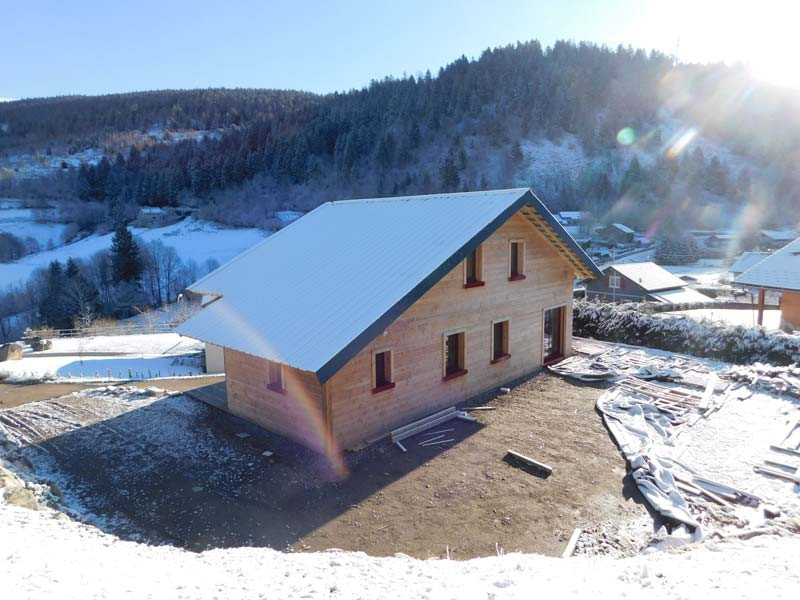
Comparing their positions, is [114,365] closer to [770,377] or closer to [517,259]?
[517,259]

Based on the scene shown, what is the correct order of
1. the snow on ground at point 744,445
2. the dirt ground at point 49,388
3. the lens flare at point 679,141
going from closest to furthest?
1. the snow on ground at point 744,445
2. the dirt ground at point 49,388
3. the lens flare at point 679,141

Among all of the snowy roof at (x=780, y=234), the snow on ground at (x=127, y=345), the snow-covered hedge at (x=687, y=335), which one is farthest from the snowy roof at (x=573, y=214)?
the snow on ground at (x=127, y=345)

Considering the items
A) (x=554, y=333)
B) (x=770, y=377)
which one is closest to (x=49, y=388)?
(x=554, y=333)

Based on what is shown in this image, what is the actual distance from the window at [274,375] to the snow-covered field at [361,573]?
4.83 m

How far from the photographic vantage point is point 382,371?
11.5 m

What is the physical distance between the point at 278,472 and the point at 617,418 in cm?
773

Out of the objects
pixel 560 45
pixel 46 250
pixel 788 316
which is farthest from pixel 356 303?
pixel 560 45

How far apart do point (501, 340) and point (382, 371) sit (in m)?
4.53

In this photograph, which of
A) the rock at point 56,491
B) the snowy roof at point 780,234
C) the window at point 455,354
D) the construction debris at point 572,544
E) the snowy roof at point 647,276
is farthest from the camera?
the snowy roof at point 780,234

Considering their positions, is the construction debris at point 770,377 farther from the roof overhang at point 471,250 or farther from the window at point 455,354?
the window at point 455,354

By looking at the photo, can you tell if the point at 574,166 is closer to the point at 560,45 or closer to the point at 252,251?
the point at 560,45

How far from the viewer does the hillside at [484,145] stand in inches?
3386

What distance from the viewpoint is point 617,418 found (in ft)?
38.8

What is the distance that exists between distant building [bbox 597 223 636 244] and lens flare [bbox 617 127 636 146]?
109 feet
